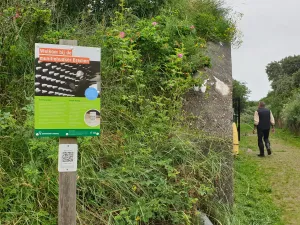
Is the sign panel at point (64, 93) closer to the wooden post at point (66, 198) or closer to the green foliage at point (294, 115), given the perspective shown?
the wooden post at point (66, 198)

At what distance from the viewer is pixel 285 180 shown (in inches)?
252

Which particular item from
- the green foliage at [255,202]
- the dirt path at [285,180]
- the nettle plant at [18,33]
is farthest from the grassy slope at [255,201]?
the nettle plant at [18,33]

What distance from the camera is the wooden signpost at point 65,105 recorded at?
243 centimetres

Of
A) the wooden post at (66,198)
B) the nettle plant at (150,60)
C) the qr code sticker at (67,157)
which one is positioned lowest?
the wooden post at (66,198)

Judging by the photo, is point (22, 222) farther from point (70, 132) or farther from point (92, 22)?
point (92, 22)

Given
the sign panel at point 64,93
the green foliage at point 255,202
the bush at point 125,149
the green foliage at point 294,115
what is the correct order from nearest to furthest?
the sign panel at point 64,93 → the bush at point 125,149 → the green foliage at point 255,202 → the green foliage at point 294,115

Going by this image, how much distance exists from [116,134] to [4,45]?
5.98 ft

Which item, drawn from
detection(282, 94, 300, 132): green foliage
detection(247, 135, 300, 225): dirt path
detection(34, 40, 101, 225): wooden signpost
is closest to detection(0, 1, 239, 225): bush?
detection(34, 40, 101, 225): wooden signpost

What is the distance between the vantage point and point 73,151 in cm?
253

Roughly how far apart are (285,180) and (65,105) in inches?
205

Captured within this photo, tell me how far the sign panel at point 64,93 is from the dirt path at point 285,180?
129 inches

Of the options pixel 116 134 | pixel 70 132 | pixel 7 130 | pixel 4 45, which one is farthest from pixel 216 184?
pixel 4 45

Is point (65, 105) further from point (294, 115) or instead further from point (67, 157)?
point (294, 115)

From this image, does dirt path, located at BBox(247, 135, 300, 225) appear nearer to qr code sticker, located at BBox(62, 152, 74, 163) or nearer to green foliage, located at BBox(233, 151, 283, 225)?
green foliage, located at BBox(233, 151, 283, 225)
